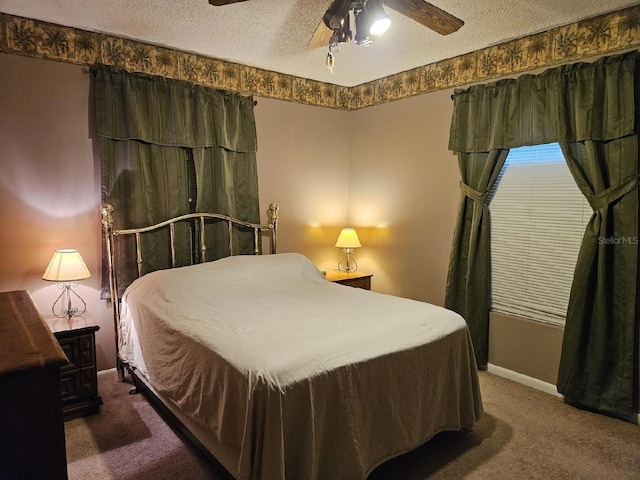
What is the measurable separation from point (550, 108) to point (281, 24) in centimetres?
193

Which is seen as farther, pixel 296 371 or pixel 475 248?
pixel 475 248

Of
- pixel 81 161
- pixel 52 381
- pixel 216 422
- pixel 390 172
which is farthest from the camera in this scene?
pixel 390 172

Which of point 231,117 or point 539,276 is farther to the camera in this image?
point 231,117

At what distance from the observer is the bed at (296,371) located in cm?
172

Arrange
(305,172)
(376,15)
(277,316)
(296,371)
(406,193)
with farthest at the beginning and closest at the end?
(305,172)
(406,193)
(277,316)
(376,15)
(296,371)

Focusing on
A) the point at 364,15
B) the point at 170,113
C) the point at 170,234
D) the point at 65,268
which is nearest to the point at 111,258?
the point at 65,268

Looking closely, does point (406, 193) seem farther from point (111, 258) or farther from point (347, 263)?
point (111, 258)

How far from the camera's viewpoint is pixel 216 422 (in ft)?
6.17

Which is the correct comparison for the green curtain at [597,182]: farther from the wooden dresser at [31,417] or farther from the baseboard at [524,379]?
the wooden dresser at [31,417]

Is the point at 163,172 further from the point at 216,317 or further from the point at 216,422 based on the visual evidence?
the point at 216,422

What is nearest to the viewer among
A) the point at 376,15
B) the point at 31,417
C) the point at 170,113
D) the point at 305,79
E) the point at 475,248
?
the point at 31,417

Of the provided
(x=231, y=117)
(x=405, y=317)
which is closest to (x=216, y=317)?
Answer: (x=405, y=317)

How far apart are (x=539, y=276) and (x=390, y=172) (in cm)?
168

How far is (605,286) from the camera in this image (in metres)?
2.73
